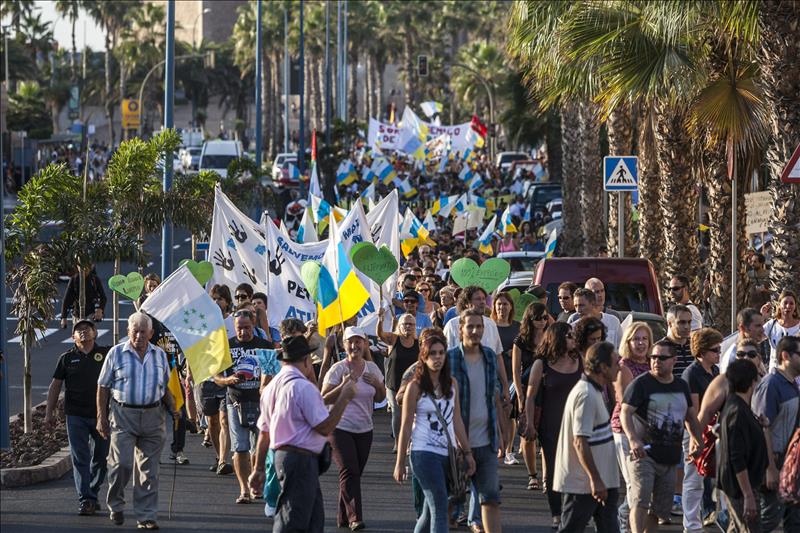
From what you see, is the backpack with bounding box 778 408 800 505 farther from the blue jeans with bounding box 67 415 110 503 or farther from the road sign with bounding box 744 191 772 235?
the road sign with bounding box 744 191 772 235

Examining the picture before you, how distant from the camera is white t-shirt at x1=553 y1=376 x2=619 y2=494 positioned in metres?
8.66

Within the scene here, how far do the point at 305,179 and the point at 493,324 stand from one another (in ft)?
136

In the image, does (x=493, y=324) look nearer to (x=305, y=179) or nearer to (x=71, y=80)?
(x=305, y=179)

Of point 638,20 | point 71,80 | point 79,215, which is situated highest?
point 71,80

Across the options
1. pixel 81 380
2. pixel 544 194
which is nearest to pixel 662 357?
pixel 81 380

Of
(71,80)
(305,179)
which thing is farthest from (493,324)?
(71,80)

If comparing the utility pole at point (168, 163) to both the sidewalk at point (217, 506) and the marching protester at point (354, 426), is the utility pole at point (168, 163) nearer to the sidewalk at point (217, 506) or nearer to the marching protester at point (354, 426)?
the sidewalk at point (217, 506)

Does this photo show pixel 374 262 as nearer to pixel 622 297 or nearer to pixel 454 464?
pixel 622 297

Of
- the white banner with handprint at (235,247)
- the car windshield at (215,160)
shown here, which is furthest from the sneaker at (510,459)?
the car windshield at (215,160)

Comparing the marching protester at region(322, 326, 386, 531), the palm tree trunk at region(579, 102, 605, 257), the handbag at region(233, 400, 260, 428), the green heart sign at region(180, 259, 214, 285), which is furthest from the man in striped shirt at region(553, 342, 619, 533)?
the palm tree trunk at region(579, 102, 605, 257)

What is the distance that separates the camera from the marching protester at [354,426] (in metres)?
10.7

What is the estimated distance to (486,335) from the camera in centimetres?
1207

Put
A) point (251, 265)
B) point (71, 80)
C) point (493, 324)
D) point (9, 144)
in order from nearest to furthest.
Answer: point (493, 324) → point (251, 265) → point (9, 144) → point (71, 80)

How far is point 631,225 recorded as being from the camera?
29031 millimetres
